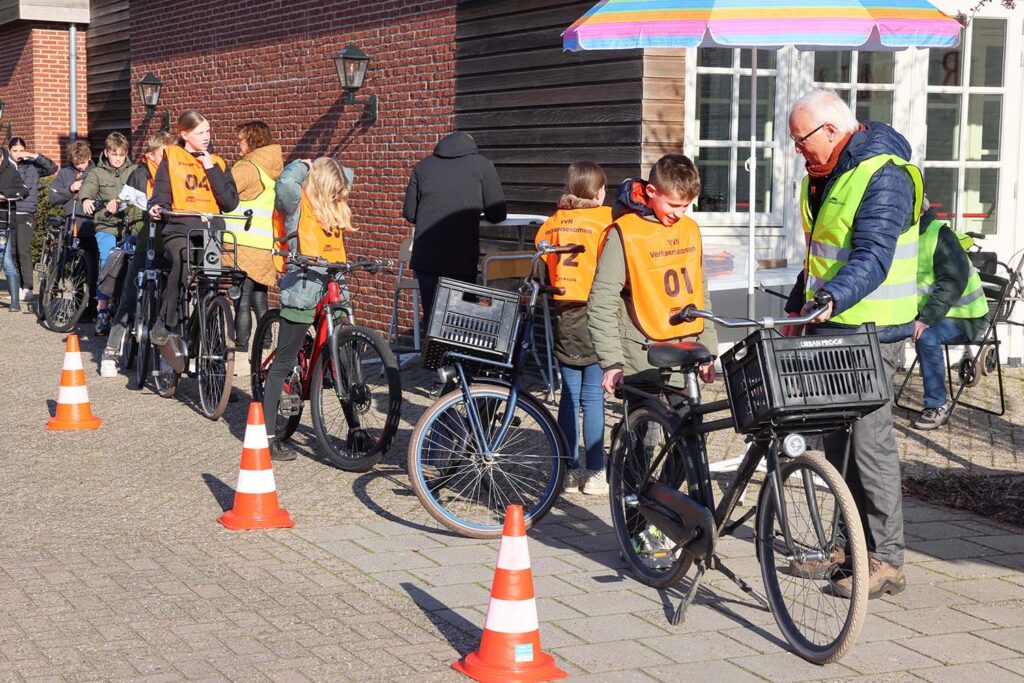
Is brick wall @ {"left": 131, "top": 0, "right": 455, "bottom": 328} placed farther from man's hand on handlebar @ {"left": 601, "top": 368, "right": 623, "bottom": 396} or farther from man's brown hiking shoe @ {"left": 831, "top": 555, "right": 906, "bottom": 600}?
man's brown hiking shoe @ {"left": 831, "top": 555, "right": 906, "bottom": 600}

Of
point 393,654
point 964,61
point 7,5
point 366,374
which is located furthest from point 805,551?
point 7,5

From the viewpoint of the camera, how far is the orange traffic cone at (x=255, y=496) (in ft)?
21.2

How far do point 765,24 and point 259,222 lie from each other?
458cm

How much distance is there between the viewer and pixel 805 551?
4750 millimetres

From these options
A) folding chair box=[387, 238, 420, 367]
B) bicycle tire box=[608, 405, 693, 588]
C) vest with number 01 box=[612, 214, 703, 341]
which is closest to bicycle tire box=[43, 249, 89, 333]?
folding chair box=[387, 238, 420, 367]

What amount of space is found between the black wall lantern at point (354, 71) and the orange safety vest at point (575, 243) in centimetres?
635

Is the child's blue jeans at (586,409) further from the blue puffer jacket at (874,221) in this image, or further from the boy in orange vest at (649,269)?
the blue puffer jacket at (874,221)

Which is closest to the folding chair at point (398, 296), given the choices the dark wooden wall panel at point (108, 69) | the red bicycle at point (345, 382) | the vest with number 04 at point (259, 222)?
the vest with number 04 at point (259, 222)

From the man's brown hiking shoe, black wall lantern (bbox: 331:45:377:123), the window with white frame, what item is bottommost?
the man's brown hiking shoe

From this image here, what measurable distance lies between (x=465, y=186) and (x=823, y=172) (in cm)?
439

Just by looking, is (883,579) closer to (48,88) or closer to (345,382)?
(345,382)

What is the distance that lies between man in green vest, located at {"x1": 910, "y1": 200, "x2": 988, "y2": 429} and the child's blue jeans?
2429mm

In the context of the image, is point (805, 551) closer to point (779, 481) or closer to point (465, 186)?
point (779, 481)

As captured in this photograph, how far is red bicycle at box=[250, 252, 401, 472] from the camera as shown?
7312 mm
